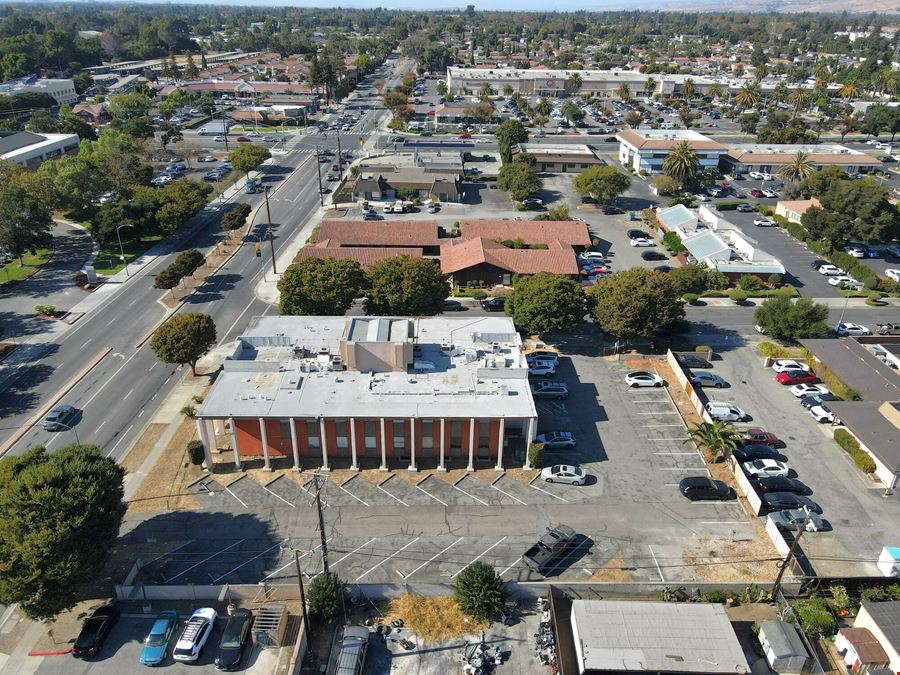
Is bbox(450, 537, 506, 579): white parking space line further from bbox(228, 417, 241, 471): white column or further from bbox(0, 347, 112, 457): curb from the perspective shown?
bbox(0, 347, 112, 457): curb

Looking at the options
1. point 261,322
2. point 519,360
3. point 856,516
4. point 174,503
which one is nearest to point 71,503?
point 174,503

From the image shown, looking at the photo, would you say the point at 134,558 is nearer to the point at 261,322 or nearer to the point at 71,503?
the point at 71,503

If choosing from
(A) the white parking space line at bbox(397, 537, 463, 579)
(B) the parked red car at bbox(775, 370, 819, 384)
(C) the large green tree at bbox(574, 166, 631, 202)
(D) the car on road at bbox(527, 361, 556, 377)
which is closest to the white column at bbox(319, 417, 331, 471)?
(A) the white parking space line at bbox(397, 537, 463, 579)

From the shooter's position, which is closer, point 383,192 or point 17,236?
point 17,236

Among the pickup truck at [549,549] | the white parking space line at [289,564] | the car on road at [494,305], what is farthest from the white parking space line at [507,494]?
the car on road at [494,305]

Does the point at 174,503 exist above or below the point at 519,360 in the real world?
below

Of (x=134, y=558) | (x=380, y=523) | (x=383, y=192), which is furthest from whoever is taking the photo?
(x=383, y=192)
